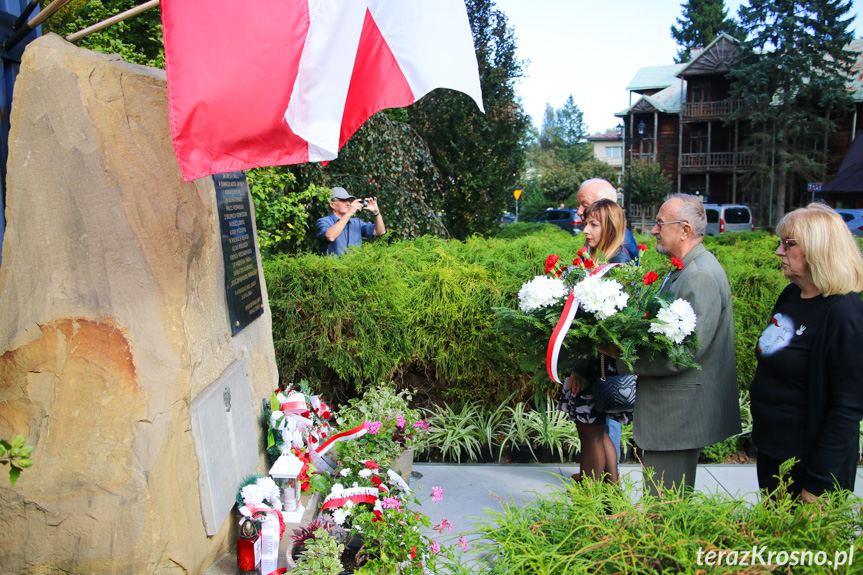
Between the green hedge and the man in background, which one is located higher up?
the man in background

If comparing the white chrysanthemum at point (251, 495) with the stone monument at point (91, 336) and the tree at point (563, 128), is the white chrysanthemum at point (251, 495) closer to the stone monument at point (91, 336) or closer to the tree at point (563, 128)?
the stone monument at point (91, 336)

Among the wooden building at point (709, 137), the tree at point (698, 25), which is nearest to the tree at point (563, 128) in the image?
the tree at point (698, 25)

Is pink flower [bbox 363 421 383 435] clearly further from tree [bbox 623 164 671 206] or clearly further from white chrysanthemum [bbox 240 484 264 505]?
tree [bbox 623 164 671 206]

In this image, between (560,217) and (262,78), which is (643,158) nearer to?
(560,217)

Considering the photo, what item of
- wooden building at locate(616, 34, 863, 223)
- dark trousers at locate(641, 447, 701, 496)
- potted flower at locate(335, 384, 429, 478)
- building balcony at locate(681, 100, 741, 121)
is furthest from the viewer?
building balcony at locate(681, 100, 741, 121)

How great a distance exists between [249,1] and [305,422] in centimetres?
231

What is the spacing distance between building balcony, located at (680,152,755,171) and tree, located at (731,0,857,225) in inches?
88.1

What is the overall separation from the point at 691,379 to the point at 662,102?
147 ft

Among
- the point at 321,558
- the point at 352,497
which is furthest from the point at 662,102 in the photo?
the point at 321,558

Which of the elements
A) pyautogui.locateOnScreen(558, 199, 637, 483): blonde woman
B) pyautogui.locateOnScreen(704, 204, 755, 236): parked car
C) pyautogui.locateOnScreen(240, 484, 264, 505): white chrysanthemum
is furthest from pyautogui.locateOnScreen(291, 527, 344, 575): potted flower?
pyautogui.locateOnScreen(704, 204, 755, 236): parked car

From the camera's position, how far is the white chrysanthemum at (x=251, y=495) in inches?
122

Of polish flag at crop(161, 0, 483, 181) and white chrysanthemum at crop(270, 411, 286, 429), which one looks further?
white chrysanthemum at crop(270, 411, 286, 429)

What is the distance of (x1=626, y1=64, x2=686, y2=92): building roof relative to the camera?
46.5m

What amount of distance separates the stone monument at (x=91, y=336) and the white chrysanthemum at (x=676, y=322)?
6.97ft
